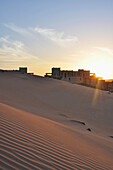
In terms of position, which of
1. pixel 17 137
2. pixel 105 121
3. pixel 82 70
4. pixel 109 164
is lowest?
pixel 105 121

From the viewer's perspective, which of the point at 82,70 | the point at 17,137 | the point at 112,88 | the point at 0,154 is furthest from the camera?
the point at 82,70

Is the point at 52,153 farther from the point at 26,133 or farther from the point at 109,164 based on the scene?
the point at 109,164

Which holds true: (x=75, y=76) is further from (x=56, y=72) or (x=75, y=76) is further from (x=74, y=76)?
(x=56, y=72)

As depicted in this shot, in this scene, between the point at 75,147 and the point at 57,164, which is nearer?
the point at 57,164

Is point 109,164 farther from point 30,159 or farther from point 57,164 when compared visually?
point 30,159

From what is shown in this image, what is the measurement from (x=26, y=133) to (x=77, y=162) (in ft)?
4.39

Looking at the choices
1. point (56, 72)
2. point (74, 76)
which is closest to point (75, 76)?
point (74, 76)

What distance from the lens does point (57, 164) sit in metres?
2.89

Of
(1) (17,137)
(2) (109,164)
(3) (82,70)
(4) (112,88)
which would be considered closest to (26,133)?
(1) (17,137)

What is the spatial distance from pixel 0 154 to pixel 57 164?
0.97 meters

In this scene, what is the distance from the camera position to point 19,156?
9.22 feet

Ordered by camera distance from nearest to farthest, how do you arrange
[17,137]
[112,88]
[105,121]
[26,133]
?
[17,137] → [26,133] → [105,121] → [112,88]

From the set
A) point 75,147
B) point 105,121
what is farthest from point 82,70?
point 75,147

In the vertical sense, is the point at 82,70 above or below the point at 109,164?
above
